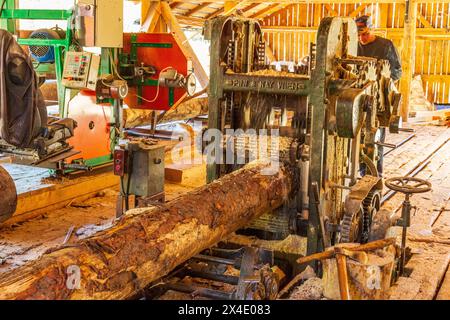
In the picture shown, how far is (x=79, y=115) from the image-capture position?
6.81 m

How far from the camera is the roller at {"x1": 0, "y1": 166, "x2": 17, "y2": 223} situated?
5.18 m

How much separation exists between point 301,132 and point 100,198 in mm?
3173

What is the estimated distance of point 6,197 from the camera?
17.1 ft

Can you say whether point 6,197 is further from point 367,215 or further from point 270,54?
point 270,54

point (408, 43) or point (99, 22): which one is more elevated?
point (408, 43)

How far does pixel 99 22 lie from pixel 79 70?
0.61 metres

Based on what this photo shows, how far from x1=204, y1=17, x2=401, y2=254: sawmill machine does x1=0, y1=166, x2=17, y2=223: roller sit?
188cm

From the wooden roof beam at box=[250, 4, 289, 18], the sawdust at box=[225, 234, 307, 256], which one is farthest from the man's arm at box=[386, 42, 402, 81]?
the wooden roof beam at box=[250, 4, 289, 18]

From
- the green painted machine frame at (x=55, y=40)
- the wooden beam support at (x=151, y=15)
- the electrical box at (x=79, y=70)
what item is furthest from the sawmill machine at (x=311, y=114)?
the wooden beam support at (x=151, y=15)

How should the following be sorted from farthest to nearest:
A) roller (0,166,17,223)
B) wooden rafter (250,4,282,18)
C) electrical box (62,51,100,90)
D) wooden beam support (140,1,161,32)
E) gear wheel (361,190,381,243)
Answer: wooden rafter (250,4,282,18), wooden beam support (140,1,161,32), electrical box (62,51,100,90), roller (0,166,17,223), gear wheel (361,190,381,243)

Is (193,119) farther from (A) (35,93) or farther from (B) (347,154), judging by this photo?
(B) (347,154)

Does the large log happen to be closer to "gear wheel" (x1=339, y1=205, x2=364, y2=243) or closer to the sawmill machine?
the sawmill machine

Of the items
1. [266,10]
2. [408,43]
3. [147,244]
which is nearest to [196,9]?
[266,10]
